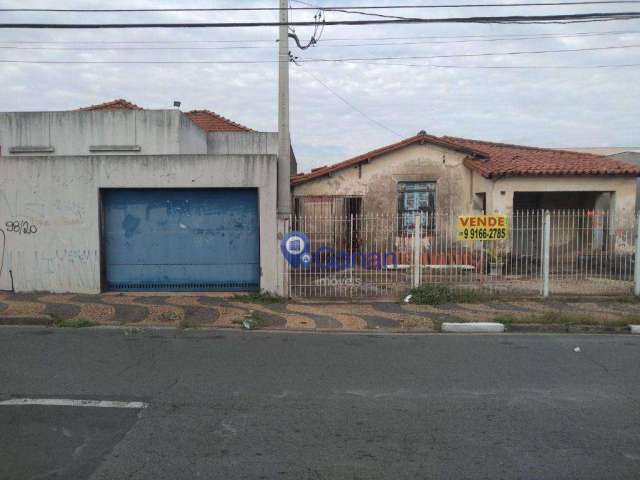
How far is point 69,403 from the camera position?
17.8 feet

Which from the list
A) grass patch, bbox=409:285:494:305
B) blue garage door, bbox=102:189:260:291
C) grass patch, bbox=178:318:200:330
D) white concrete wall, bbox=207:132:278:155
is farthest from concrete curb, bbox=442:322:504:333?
white concrete wall, bbox=207:132:278:155

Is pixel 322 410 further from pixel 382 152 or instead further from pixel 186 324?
pixel 382 152

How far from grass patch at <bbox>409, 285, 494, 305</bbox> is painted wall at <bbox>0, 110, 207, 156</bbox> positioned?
8.11 meters

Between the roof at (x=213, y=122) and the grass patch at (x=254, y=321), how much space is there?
16256mm

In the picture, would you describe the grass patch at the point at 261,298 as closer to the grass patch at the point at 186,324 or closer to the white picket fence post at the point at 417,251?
the grass patch at the point at 186,324

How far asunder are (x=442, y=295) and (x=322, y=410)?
652cm

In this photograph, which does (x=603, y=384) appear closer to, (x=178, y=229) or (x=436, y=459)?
(x=436, y=459)

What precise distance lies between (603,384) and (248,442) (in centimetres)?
402

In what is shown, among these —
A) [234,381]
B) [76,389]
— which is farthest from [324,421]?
[76,389]

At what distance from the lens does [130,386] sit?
601cm

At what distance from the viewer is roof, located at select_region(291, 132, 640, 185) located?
15.7 m

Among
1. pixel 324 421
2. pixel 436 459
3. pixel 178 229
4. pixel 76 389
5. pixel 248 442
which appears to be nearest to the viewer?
pixel 436 459

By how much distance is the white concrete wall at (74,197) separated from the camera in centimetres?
1168

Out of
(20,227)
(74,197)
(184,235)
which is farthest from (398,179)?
(20,227)
